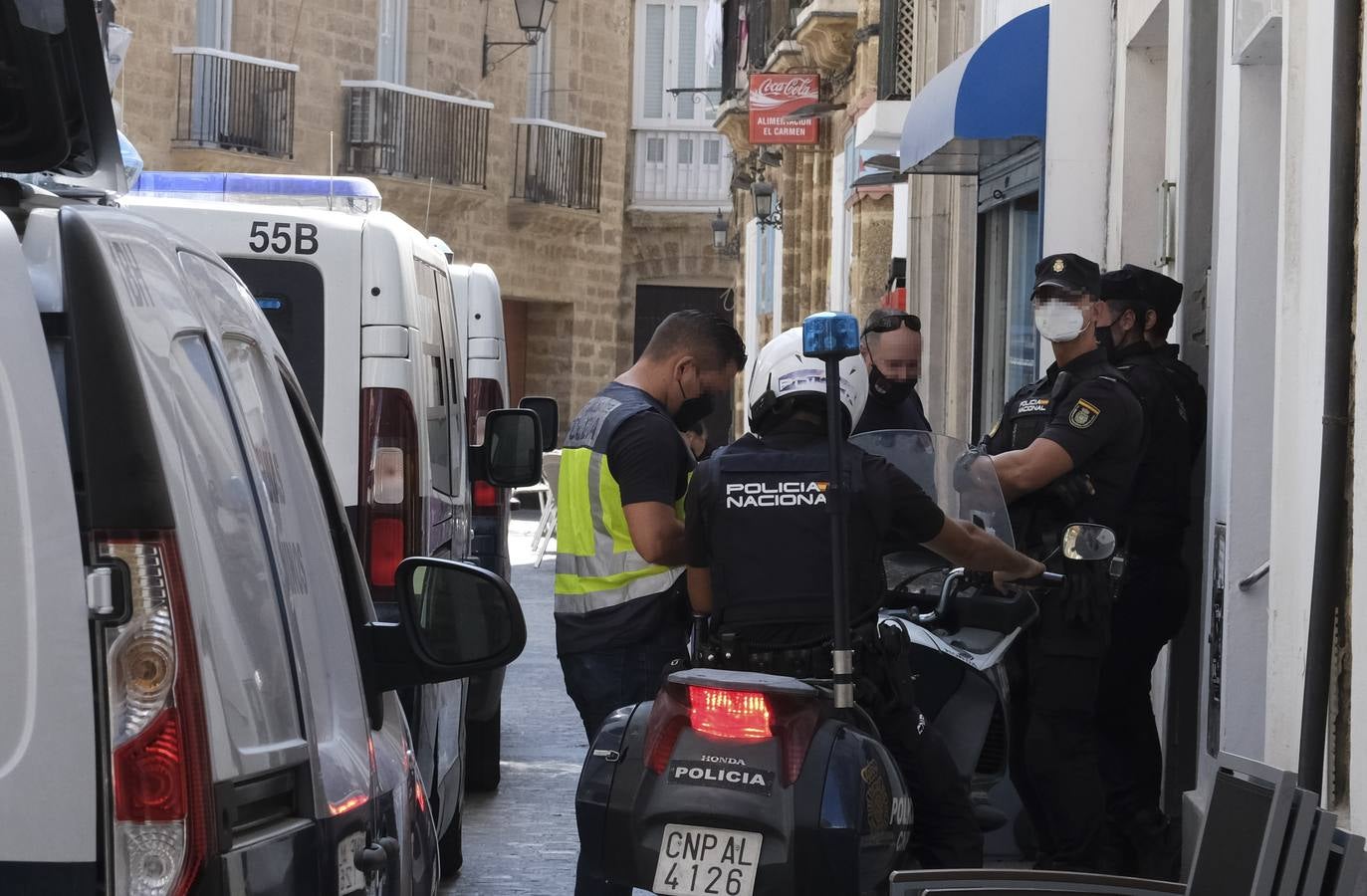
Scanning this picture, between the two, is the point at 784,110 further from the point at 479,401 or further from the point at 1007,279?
the point at 479,401

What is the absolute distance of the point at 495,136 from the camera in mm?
31594

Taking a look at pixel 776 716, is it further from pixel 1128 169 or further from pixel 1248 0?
pixel 1128 169

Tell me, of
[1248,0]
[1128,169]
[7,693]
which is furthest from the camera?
[1128,169]

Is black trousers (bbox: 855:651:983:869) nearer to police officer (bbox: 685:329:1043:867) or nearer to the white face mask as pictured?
police officer (bbox: 685:329:1043:867)

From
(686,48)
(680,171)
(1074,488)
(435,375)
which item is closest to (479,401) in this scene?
(435,375)

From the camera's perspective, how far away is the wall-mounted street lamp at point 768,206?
80.6 feet

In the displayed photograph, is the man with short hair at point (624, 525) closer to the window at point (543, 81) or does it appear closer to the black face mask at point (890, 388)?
the black face mask at point (890, 388)

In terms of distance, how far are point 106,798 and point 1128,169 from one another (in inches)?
302

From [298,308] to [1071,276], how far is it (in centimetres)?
234

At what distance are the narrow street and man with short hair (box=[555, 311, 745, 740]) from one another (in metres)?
1.56

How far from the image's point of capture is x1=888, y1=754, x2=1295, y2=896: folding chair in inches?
127


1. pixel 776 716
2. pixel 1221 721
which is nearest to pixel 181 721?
pixel 776 716

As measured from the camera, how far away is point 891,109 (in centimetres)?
1593

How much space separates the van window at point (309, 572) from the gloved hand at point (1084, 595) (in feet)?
10.6
